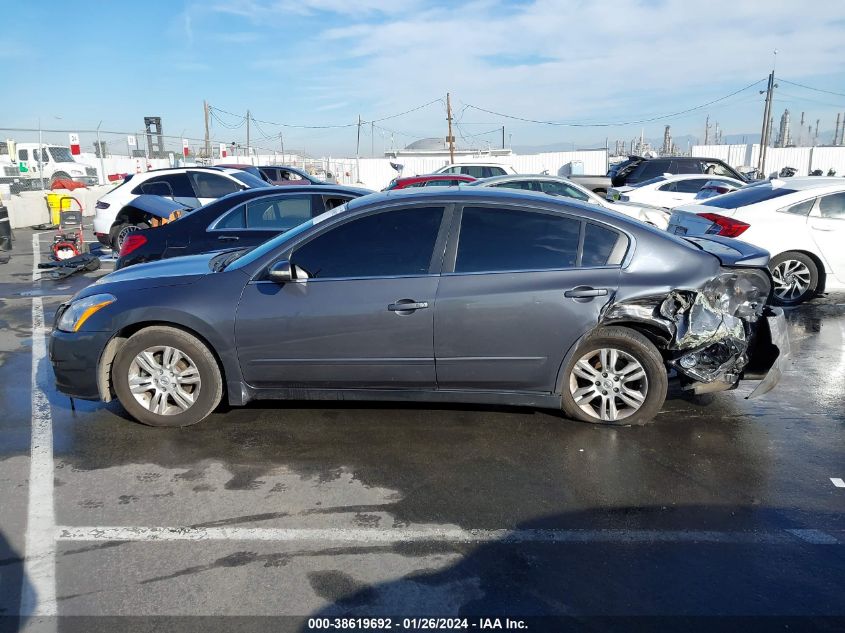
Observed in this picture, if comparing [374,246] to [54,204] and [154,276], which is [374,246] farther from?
[54,204]

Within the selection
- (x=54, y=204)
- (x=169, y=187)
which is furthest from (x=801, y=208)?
(x=54, y=204)

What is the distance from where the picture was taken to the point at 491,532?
3.28 m

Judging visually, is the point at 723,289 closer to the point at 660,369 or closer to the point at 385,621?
the point at 660,369

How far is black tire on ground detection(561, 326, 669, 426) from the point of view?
441 centimetres

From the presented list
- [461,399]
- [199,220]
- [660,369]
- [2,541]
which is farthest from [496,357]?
[199,220]

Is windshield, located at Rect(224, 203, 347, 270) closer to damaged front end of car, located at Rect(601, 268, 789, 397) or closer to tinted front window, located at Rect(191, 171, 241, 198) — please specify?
damaged front end of car, located at Rect(601, 268, 789, 397)

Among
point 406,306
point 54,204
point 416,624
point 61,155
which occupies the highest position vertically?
point 61,155

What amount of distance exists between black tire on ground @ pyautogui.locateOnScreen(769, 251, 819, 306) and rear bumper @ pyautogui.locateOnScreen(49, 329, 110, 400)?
24.8 feet

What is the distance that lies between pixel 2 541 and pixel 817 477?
4518mm

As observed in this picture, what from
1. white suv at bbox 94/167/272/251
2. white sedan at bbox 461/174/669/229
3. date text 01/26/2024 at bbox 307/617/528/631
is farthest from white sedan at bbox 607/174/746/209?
date text 01/26/2024 at bbox 307/617/528/631

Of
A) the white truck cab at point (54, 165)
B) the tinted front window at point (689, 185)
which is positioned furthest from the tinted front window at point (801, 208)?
the white truck cab at point (54, 165)

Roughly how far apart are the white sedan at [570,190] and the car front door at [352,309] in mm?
6826

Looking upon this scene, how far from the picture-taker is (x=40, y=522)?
3.41m

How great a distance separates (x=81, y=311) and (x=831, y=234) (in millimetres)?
8233
